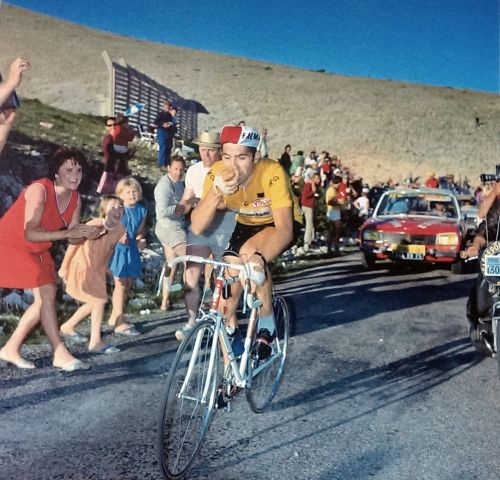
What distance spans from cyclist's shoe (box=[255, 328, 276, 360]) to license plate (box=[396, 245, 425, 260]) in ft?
25.2

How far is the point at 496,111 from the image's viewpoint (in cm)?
7212

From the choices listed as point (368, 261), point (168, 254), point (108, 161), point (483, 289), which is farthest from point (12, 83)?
point (368, 261)

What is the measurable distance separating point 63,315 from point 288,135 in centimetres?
4107

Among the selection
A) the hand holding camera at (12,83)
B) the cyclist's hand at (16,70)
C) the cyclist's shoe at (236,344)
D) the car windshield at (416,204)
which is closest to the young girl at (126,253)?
the hand holding camera at (12,83)

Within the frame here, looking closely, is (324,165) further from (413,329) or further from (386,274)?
(413,329)

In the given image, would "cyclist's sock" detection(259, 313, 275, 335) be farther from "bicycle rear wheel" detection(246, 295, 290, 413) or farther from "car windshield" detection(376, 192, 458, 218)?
"car windshield" detection(376, 192, 458, 218)

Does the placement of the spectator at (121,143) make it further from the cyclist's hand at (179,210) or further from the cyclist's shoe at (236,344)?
the cyclist's shoe at (236,344)

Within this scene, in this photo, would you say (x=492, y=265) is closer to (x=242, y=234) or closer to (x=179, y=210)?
(x=242, y=234)

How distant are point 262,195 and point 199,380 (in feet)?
4.38

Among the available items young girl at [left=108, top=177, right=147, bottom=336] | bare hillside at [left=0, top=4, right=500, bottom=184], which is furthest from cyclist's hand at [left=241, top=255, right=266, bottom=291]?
bare hillside at [left=0, top=4, right=500, bottom=184]

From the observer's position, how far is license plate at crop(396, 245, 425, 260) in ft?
36.6

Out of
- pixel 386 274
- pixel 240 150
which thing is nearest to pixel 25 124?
pixel 386 274

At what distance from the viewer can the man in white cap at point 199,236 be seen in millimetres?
6086

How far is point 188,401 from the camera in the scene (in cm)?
321
